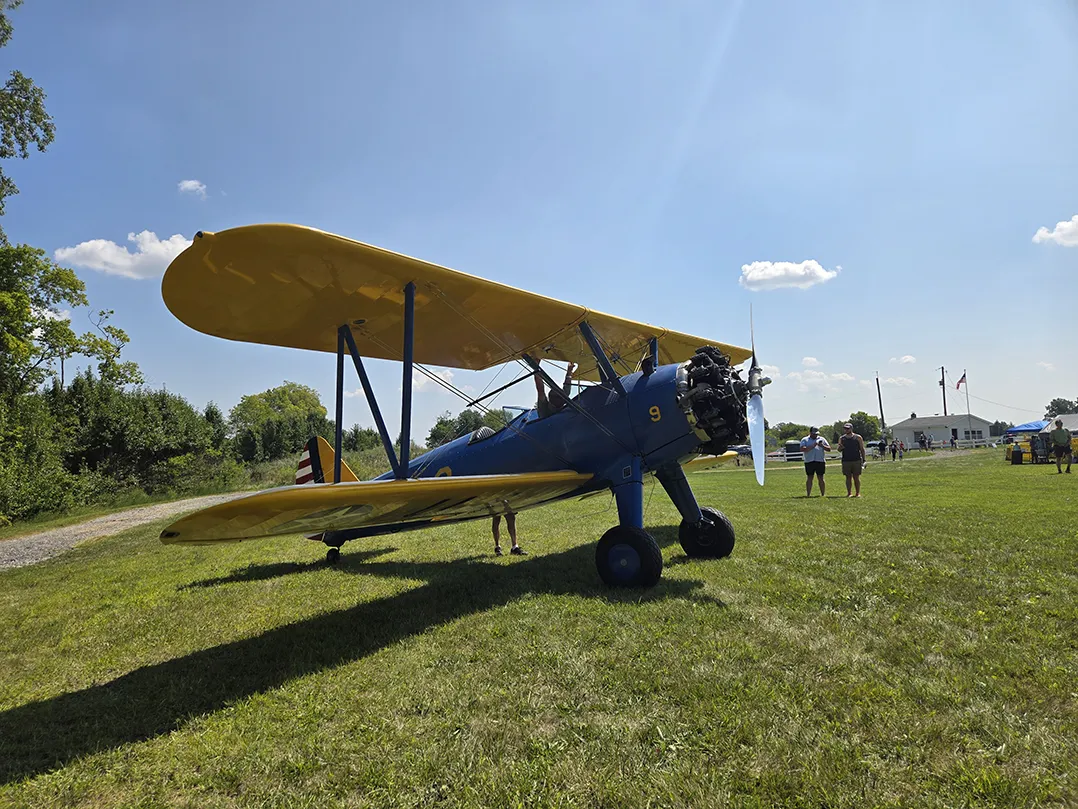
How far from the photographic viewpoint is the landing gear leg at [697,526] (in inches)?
238

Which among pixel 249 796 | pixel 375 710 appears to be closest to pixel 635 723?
pixel 375 710

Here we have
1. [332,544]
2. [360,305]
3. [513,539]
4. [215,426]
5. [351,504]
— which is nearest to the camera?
[351,504]

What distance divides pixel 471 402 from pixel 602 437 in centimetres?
146

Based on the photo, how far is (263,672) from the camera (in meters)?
3.51

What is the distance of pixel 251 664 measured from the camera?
3664mm

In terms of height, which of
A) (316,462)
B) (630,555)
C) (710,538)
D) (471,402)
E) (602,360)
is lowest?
(710,538)

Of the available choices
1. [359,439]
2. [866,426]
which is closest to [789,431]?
[866,426]

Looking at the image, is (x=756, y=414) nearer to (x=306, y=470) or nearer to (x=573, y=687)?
(x=573, y=687)

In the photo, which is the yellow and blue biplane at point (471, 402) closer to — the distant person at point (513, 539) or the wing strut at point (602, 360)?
the wing strut at point (602, 360)

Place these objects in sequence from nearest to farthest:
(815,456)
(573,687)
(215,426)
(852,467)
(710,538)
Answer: (573,687) → (710,538) → (852,467) → (815,456) → (215,426)

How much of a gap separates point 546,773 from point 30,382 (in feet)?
91.1

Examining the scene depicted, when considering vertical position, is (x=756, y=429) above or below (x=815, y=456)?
above

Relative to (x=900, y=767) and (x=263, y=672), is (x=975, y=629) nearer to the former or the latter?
(x=900, y=767)

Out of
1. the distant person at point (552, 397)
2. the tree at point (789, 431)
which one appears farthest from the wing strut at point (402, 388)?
the tree at point (789, 431)
